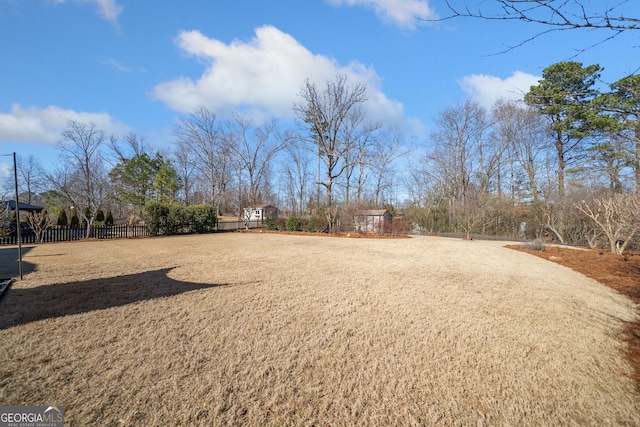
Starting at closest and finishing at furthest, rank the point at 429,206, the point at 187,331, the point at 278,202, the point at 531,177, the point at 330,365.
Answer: the point at 330,365
the point at 187,331
the point at 531,177
the point at 429,206
the point at 278,202

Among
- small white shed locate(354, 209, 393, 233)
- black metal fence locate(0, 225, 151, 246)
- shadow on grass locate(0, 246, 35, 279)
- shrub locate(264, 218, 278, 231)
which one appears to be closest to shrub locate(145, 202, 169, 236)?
black metal fence locate(0, 225, 151, 246)

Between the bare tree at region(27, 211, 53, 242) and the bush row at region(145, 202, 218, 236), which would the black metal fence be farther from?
the bush row at region(145, 202, 218, 236)

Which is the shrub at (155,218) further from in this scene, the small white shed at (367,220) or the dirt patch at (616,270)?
the dirt patch at (616,270)

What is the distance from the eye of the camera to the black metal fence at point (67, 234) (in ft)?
41.3

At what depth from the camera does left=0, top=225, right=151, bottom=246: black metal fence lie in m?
12.6

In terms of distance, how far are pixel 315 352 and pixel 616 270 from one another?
9.45m

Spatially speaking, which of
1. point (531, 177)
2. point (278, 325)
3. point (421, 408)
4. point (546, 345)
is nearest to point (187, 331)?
point (278, 325)

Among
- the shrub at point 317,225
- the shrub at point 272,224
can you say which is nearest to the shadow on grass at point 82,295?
the shrub at point 317,225

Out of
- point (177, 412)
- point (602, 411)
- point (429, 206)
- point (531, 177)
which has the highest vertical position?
point (531, 177)

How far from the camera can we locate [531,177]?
19.6 metres

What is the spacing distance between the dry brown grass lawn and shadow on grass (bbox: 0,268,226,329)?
41mm

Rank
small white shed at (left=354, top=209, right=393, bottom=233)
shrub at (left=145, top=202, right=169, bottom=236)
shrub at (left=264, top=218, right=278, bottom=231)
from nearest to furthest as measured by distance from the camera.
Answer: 1. shrub at (left=145, top=202, right=169, bottom=236)
2. small white shed at (left=354, top=209, right=393, bottom=233)
3. shrub at (left=264, top=218, right=278, bottom=231)

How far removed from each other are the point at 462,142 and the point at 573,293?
2193cm

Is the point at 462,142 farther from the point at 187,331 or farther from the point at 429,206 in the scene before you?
the point at 187,331
